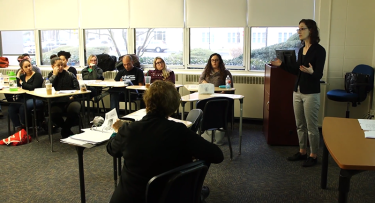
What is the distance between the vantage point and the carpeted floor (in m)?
3.01

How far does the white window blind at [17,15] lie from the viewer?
720 centimetres

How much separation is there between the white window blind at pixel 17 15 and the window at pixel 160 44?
2465 mm

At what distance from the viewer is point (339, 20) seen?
16.6 ft

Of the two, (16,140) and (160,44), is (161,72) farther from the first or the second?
(16,140)

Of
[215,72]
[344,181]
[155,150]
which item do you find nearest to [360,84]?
[215,72]

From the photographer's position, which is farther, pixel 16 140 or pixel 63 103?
pixel 63 103

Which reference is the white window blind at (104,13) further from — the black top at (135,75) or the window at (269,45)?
the window at (269,45)

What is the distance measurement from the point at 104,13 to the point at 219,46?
7.81ft

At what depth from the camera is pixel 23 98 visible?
16.5 ft

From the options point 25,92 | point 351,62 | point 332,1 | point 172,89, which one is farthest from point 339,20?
point 25,92

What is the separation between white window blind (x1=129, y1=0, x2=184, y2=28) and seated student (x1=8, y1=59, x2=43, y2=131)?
219 cm

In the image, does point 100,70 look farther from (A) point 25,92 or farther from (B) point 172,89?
(B) point 172,89

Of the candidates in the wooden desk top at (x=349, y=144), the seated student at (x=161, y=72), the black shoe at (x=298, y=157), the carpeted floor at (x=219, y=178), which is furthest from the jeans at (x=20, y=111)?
the wooden desk top at (x=349, y=144)

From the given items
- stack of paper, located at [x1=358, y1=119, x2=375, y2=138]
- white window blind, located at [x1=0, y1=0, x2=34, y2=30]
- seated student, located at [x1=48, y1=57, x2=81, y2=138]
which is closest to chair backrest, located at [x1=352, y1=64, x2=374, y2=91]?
stack of paper, located at [x1=358, y1=119, x2=375, y2=138]
